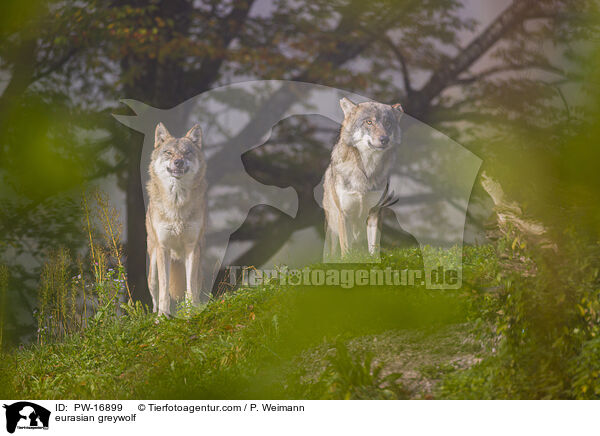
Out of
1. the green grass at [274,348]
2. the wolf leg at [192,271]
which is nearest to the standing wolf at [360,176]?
the green grass at [274,348]

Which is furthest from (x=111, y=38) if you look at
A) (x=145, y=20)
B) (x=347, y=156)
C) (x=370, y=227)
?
(x=370, y=227)

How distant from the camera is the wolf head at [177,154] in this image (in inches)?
217

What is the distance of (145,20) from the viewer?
605 cm

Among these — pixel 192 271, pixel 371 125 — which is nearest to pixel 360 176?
pixel 371 125

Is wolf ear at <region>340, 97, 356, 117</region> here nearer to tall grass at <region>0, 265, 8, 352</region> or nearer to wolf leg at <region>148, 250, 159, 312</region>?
wolf leg at <region>148, 250, 159, 312</region>

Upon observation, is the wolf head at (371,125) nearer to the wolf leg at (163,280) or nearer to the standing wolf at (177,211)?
the standing wolf at (177,211)

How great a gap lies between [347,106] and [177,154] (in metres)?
1.87

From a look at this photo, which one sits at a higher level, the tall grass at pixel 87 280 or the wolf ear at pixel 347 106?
the wolf ear at pixel 347 106

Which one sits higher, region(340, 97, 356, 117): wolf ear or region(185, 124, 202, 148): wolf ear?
region(340, 97, 356, 117): wolf ear

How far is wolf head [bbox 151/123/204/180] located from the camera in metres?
5.50

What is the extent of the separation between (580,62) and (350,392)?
170 inches
